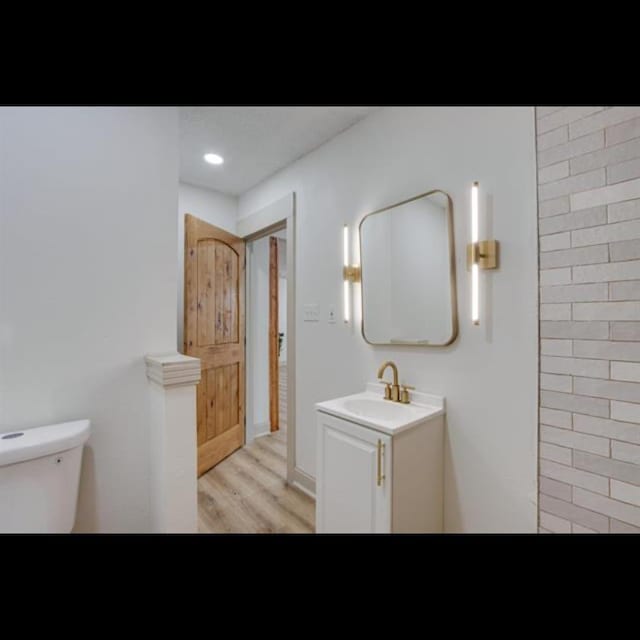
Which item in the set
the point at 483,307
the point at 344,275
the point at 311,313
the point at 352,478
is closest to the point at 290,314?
the point at 311,313

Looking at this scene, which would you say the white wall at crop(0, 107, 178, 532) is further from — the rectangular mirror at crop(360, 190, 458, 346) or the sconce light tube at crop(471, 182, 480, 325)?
the sconce light tube at crop(471, 182, 480, 325)

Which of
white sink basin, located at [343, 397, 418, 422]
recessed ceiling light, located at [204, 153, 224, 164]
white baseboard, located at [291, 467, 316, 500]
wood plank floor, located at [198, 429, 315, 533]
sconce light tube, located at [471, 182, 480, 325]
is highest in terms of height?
recessed ceiling light, located at [204, 153, 224, 164]

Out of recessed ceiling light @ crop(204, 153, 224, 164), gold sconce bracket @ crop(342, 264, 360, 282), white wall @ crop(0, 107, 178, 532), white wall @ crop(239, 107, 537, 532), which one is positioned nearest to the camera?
white wall @ crop(0, 107, 178, 532)

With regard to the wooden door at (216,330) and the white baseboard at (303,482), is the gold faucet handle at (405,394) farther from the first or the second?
the wooden door at (216,330)

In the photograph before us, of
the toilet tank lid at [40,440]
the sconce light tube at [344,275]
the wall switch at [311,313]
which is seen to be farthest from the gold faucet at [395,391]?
the toilet tank lid at [40,440]

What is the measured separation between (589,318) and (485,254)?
1.37 feet

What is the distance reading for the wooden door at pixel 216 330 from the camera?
91.7 inches

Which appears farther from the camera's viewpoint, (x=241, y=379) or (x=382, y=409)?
(x=241, y=379)

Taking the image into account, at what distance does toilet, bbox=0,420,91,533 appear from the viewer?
3.12 ft

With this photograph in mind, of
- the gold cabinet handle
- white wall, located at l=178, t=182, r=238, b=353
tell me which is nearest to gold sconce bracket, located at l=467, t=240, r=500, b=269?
the gold cabinet handle

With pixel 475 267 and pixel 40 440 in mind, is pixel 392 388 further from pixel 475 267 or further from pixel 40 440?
pixel 40 440

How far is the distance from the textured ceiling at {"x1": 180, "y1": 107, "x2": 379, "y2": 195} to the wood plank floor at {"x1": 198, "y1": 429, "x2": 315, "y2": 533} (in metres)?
2.28

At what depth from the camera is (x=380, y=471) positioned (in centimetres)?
127
